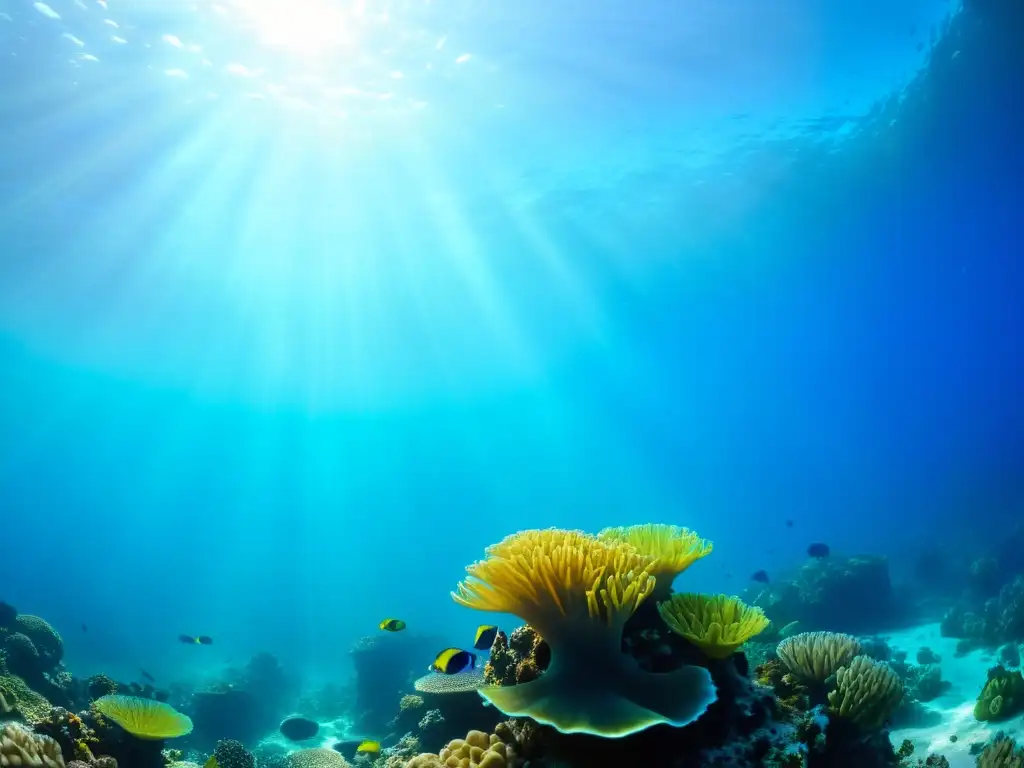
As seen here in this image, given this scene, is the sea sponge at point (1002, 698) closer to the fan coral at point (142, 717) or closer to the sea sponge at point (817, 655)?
the sea sponge at point (817, 655)

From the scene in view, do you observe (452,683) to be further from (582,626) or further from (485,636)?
(582,626)

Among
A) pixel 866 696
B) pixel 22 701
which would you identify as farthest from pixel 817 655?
pixel 22 701

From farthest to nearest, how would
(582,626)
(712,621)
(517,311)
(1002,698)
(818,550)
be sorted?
(517,311) → (818,550) → (1002,698) → (712,621) → (582,626)

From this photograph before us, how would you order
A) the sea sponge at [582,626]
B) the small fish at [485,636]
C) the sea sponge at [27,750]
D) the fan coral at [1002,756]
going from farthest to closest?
the small fish at [485,636], the fan coral at [1002,756], the sea sponge at [27,750], the sea sponge at [582,626]

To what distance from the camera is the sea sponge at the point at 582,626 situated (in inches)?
117

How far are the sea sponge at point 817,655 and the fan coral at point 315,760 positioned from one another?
21.2 feet

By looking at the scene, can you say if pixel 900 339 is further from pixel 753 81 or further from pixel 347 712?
pixel 347 712

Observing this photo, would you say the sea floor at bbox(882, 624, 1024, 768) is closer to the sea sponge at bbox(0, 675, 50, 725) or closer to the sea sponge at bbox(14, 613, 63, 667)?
the sea sponge at bbox(0, 675, 50, 725)

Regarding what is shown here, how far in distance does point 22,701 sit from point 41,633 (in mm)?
6479

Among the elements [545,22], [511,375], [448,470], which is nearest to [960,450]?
[511,375]

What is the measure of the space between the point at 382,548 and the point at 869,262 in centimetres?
10045

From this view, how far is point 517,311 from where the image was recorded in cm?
5181

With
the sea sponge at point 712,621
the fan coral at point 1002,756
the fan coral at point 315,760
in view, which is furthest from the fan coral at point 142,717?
the fan coral at point 1002,756

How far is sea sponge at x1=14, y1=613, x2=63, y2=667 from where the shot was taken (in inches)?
423
